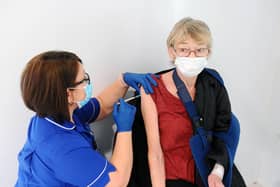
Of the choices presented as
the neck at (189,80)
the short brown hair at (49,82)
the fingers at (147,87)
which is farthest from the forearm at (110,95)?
the short brown hair at (49,82)

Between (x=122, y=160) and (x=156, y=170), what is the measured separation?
0.22 metres

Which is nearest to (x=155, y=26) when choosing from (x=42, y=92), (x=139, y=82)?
(x=139, y=82)

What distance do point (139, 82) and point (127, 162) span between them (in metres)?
0.41

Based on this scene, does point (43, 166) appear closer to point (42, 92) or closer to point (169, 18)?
point (42, 92)

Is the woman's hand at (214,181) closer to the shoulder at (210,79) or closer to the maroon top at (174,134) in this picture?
the maroon top at (174,134)

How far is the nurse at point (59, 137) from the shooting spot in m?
1.15

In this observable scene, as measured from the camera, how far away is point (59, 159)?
1.15m

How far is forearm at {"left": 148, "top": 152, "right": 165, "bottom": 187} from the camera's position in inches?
56.7

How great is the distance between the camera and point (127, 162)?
1315 mm

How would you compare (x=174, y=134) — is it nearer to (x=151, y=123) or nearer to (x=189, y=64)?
(x=151, y=123)

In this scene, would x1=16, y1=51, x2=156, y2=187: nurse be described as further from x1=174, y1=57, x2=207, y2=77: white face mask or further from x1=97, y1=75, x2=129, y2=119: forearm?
x1=174, y1=57, x2=207, y2=77: white face mask

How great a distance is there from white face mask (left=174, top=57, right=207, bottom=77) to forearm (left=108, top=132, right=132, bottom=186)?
15.1 inches

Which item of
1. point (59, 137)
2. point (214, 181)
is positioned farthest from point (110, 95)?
point (214, 181)

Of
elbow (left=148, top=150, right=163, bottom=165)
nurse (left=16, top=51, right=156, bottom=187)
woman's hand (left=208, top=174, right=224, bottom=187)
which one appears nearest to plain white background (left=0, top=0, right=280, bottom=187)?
nurse (left=16, top=51, right=156, bottom=187)
